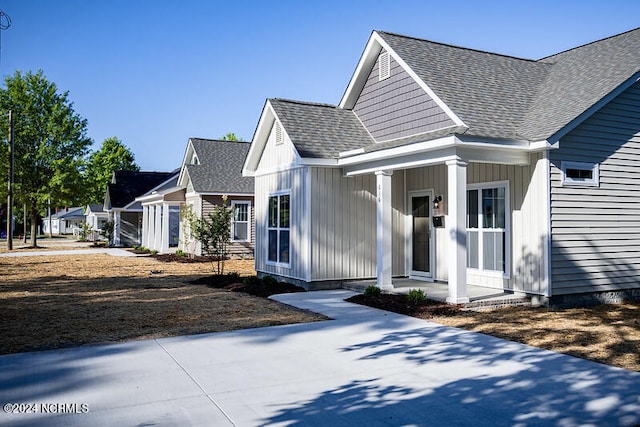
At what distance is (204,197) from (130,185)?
18250 millimetres

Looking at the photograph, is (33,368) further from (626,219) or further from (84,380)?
(626,219)

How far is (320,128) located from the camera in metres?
14.1

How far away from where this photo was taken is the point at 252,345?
292 inches

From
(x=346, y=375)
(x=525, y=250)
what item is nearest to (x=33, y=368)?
(x=346, y=375)

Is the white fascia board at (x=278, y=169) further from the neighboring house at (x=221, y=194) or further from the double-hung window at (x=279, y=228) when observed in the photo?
the neighboring house at (x=221, y=194)

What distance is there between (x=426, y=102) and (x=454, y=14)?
351 cm

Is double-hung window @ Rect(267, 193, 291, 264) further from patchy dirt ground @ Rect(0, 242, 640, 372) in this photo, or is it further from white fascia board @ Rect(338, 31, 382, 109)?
white fascia board @ Rect(338, 31, 382, 109)

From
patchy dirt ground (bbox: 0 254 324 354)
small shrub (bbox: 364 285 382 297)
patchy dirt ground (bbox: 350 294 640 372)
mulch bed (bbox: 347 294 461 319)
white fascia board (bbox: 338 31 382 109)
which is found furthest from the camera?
white fascia board (bbox: 338 31 382 109)

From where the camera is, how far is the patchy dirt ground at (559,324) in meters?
7.10

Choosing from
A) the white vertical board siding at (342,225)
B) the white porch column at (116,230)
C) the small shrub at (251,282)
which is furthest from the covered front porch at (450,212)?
the white porch column at (116,230)

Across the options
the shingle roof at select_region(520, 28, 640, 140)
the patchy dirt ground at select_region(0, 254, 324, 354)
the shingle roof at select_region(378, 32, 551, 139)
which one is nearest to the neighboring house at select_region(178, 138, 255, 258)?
Answer: the patchy dirt ground at select_region(0, 254, 324, 354)

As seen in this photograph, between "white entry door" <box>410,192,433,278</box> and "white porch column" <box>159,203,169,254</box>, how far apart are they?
15968 millimetres

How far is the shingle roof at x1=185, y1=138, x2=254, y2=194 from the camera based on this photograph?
23.8 metres

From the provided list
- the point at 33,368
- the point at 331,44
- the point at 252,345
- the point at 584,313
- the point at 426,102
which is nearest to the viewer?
the point at 33,368
